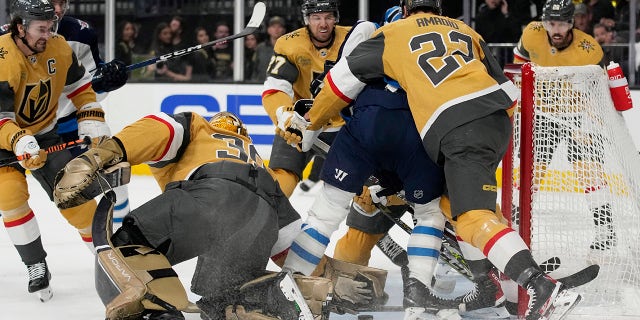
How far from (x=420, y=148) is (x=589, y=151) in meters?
0.81

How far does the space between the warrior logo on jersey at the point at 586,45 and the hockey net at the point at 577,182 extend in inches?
57.8

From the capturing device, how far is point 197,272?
10.5 feet

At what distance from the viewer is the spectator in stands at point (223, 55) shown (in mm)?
7609

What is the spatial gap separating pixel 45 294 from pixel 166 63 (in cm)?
394

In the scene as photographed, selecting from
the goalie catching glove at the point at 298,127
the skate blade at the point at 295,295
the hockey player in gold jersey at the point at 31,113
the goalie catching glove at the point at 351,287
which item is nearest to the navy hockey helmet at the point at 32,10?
the hockey player in gold jersey at the point at 31,113

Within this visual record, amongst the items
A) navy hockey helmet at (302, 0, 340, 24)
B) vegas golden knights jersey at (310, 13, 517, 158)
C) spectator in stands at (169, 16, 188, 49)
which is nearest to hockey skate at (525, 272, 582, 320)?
vegas golden knights jersey at (310, 13, 517, 158)

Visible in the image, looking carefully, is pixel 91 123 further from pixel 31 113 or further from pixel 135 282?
pixel 135 282

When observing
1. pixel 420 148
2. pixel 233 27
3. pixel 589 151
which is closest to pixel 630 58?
pixel 233 27

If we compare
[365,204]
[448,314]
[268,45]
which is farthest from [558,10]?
[268,45]

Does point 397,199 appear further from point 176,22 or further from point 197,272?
point 176,22

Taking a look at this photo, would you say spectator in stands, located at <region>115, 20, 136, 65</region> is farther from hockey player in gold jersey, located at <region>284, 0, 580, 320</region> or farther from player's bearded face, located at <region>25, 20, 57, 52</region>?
hockey player in gold jersey, located at <region>284, 0, 580, 320</region>

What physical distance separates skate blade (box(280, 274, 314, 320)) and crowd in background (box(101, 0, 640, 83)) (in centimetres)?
439

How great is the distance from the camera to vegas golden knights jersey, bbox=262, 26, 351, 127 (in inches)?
173

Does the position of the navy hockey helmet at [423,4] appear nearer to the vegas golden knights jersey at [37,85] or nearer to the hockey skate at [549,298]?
the hockey skate at [549,298]
